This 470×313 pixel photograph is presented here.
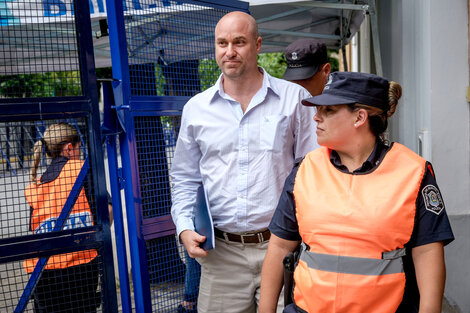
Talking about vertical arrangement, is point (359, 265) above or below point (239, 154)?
below

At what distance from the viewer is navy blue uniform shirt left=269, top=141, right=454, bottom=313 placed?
185 centimetres

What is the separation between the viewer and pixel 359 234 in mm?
1844

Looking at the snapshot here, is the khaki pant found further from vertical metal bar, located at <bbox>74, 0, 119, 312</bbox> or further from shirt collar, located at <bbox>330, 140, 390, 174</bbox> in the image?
shirt collar, located at <bbox>330, 140, 390, 174</bbox>

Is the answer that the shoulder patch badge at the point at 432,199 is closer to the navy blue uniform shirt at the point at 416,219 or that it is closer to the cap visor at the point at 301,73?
the navy blue uniform shirt at the point at 416,219

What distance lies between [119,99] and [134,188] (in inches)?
21.3

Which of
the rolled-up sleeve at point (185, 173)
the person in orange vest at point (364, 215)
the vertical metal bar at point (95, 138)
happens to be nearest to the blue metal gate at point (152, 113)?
the vertical metal bar at point (95, 138)

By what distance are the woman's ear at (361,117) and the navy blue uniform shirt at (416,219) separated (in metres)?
0.13

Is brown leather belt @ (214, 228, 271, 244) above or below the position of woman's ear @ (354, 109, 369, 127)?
below

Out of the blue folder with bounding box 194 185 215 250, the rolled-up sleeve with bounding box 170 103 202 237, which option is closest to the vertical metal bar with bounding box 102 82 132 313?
the rolled-up sleeve with bounding box 170 103 202 237

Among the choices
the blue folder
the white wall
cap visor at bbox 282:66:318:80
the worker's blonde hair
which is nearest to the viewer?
the blue folder

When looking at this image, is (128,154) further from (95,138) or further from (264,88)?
(264,88)

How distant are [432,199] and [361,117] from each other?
0.42 metres

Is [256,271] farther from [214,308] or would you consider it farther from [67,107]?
[67,107]

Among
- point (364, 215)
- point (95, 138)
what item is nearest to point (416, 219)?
point (364, 215)
